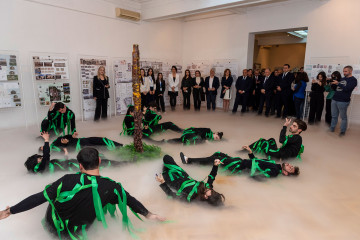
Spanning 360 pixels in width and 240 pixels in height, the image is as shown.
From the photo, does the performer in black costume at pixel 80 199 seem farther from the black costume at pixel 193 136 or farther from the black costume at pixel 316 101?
the black costume at pixel 316 101

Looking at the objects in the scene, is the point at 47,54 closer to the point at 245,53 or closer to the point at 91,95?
the point at 91,95

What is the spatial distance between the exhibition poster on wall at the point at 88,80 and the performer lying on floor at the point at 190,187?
4226 mm

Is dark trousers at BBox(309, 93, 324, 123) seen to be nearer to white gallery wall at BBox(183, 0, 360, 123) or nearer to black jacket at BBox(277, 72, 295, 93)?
black jacket at BBox(277, 72, 295, 93)

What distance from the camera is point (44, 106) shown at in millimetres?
5762

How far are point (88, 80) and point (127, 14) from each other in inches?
84.2

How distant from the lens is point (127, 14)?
686 cm

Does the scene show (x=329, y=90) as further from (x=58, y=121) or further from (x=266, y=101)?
(x=58, y=121)

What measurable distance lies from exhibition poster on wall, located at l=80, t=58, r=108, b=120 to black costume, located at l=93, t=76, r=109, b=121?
0.23 m

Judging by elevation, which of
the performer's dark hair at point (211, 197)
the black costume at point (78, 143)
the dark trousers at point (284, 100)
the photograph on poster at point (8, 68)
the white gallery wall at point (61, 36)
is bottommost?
the performer's dark hair at point (211, 197)

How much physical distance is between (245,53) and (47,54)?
209 inches

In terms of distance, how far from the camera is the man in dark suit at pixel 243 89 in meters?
7.22

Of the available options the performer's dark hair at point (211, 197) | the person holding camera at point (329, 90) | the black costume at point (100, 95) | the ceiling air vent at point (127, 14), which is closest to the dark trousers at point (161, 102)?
the black costume at point (100, 95)

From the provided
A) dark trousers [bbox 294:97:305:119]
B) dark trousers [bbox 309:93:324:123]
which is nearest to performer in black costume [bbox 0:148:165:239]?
dark trousers [bbox 309:93:324:123]

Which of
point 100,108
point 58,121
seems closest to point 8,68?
point 58,121
